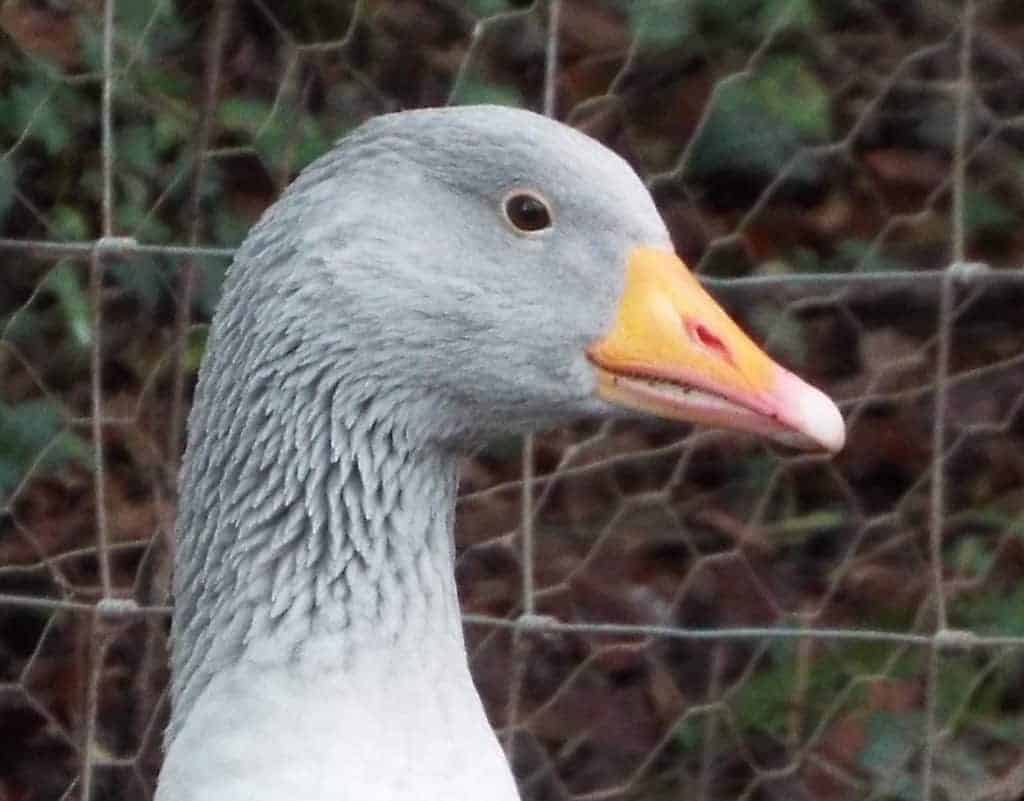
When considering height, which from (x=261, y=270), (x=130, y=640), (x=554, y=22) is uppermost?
(x=554, y=22)

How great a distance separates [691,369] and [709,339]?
0.03 m

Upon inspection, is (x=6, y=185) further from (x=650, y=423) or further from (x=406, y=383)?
(x=406, y=383)

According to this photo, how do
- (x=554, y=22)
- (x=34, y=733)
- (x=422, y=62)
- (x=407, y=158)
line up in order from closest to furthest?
(x=407, y=158), (x=554, y=22), (x=422, y=62), (x=34, y=733)

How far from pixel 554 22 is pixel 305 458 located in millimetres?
743

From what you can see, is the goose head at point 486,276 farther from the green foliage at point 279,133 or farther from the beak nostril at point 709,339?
the green foliage at point 279,133

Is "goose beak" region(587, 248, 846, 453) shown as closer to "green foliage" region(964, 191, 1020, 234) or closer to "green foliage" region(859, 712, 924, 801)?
"green foliage" region(964, 191, 1020, 234)

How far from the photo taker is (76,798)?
8.33 feet

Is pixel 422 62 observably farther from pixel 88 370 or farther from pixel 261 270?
pixel 261 270

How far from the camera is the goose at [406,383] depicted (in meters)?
1.49

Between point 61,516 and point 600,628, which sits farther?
point 61,516

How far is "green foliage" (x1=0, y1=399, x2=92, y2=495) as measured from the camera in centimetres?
246

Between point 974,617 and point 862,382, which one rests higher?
point 862,382

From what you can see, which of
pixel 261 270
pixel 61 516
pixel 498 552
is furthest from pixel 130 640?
pixel 261 270

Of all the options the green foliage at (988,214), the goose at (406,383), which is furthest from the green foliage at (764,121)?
the goose at (406,383)
